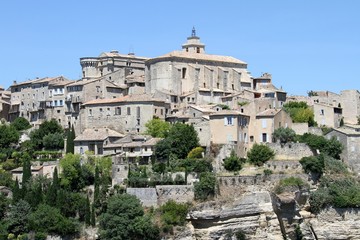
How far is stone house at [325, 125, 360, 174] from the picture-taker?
66.6 m

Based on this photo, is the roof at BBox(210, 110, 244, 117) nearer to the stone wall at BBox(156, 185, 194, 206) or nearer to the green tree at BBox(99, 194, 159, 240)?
the stone wall at BBox(156, 185, 194, 206)

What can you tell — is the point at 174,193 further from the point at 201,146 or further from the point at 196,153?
the point at 201,146

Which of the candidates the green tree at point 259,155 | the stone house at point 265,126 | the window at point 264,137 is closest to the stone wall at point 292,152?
the green tree at point 259,155

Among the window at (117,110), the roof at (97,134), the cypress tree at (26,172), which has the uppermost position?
the window at (117,110)

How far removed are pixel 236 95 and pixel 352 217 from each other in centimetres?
1796

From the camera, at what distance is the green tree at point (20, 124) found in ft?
271

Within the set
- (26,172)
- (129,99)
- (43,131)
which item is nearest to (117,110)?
(129,99)

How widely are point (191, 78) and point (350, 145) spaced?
18308mm

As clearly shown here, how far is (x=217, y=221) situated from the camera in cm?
6094

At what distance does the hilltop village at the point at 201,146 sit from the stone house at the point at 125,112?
8 centimetres

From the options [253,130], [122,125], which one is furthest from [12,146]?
[253,130]

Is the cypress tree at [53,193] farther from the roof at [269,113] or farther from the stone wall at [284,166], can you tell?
the roof at [269,113]

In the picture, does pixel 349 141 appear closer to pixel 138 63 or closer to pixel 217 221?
pixel 217 221

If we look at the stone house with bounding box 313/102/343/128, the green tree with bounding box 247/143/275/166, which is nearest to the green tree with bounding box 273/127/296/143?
the green tree with bounding box 247/143/275/166
